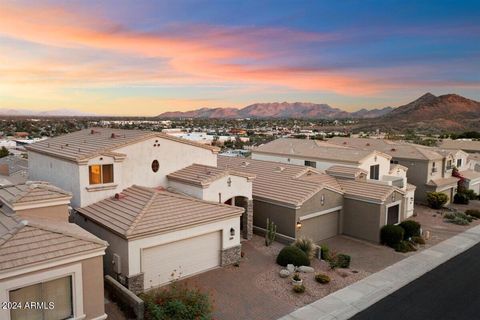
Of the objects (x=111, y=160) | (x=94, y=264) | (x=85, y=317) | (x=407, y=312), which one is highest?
(x=111, y=160)

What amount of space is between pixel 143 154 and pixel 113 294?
349 inches

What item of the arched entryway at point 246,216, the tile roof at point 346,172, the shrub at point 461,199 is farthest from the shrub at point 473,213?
the arched entryway at point 246,216

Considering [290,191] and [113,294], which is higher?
[290,191]

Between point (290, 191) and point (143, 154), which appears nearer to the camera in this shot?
point (143, 154)

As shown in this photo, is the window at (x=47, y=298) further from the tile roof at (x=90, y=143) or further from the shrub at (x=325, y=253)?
the shrub at (x=325, y=253)

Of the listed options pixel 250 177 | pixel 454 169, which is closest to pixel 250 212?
pixel 250 177

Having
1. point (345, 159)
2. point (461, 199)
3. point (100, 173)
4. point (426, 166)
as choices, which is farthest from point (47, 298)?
point (461, 199)

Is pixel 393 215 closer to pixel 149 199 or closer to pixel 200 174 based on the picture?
pixel 200 174

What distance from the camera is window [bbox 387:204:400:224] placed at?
26.6 m

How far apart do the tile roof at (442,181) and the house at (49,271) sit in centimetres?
3393

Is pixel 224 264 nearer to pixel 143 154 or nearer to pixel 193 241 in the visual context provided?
pixel 193 241

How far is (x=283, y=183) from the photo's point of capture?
26547 mm

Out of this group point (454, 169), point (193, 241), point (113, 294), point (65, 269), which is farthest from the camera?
point (454, 169)

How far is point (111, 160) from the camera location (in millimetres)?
20719
